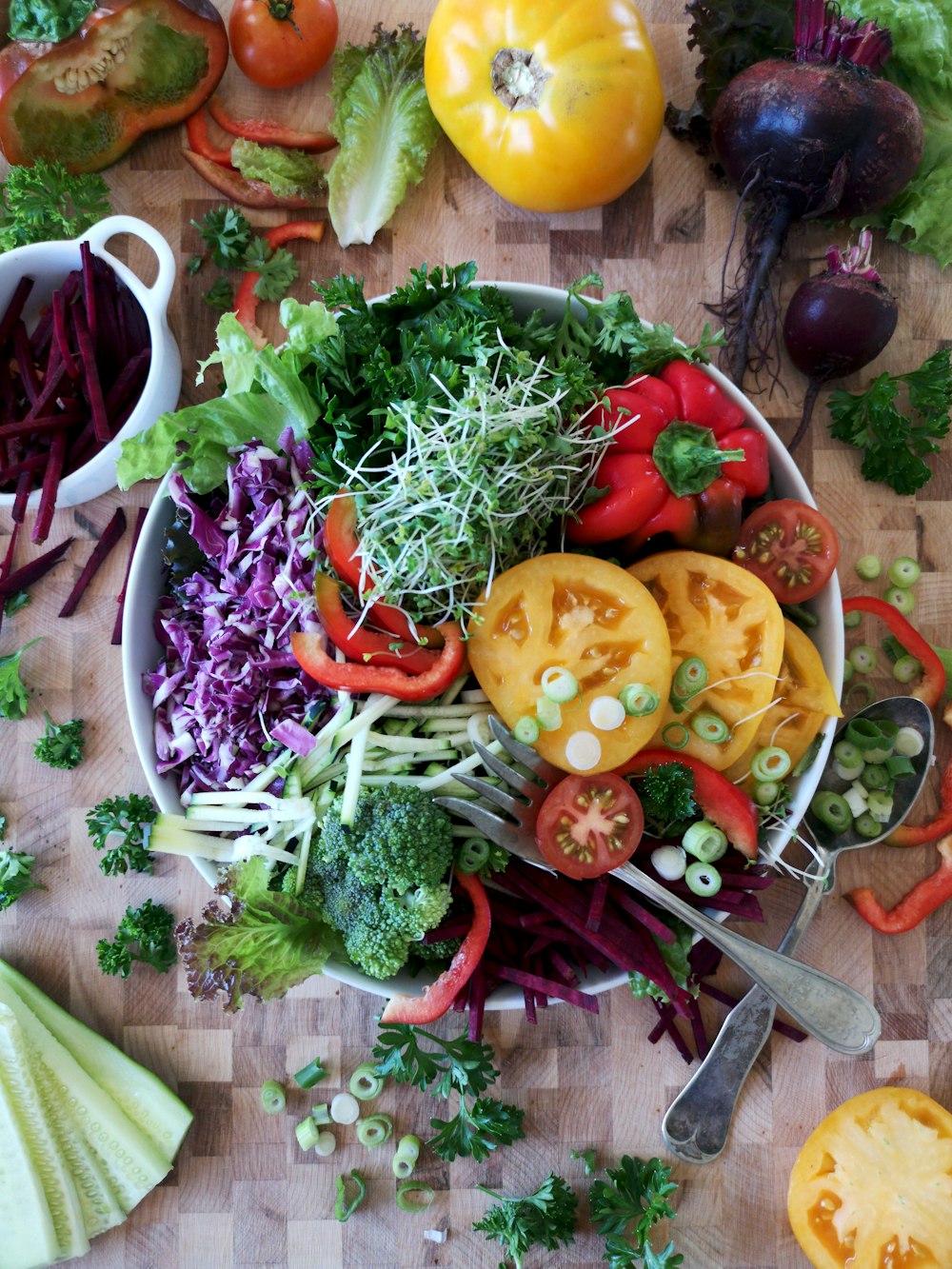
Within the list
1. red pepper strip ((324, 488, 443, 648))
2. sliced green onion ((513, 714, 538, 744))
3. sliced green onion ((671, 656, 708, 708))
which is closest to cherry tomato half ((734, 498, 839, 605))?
sliced green onion ((671, 656, 708, 708))

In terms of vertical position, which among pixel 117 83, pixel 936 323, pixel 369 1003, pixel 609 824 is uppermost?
pixel 117 83

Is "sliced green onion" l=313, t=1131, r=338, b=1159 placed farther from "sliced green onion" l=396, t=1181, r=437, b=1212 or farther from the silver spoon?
the silver spoon

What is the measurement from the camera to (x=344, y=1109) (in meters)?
2.55

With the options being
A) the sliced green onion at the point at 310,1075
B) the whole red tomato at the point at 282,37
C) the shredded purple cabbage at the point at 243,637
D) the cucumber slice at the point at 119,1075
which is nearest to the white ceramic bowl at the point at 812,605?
the shredded purple cabbage at the point at 243,637

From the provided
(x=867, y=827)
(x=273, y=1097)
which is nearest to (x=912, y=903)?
(x=867, y=827)

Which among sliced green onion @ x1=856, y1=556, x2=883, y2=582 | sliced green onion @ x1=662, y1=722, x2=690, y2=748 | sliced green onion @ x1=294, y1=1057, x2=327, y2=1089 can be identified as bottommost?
sliced green onion @ x1=294, y1=1057, x2=327, y2=1089

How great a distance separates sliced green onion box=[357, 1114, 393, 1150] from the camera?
8.31ft

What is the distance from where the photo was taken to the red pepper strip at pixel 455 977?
220 centimetres

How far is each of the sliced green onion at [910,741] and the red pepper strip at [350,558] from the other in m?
1.15

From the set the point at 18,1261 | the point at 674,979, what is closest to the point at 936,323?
the point at 674,979

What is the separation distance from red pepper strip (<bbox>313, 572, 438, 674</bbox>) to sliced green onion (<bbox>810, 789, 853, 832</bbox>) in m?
0.99

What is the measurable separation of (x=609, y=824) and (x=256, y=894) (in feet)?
2.36

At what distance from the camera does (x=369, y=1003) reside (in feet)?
8.43

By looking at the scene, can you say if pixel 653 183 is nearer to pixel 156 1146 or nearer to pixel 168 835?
pixel 168 835
